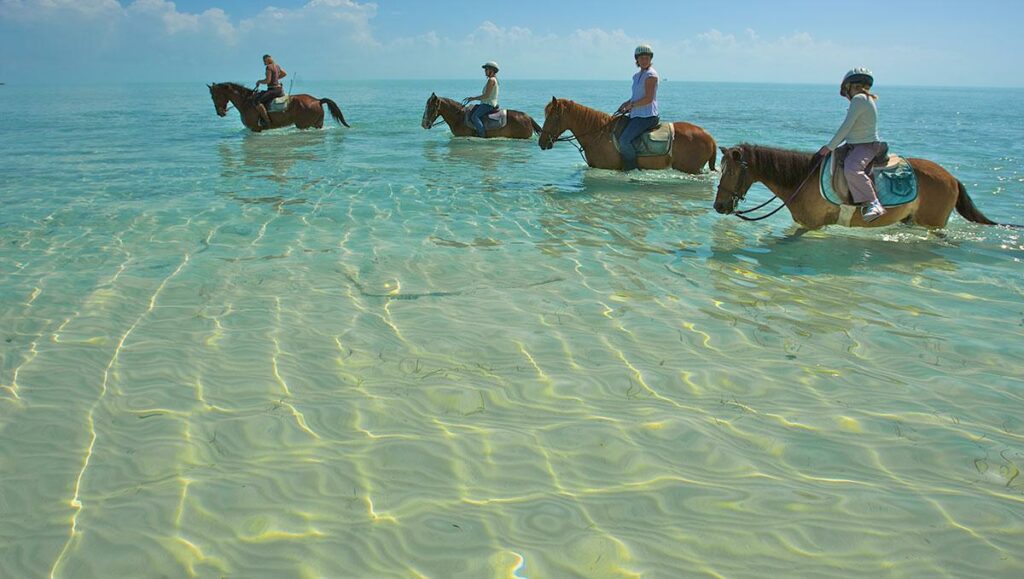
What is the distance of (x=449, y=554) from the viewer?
2762 mm

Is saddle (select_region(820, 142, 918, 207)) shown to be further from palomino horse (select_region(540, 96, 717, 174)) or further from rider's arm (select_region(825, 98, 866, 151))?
palomino horse (select_region(540, 96, 717, 174))

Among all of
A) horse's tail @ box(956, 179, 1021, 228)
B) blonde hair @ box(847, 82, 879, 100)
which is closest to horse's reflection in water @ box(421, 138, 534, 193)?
blonde hair @ box(847, 82, 879, 100)

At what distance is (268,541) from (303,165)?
1236 cm

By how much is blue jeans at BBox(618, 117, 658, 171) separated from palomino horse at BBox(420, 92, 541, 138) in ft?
27.1

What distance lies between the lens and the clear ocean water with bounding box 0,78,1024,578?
2809 millimetres

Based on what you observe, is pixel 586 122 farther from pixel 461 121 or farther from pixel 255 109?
pixel 255 109

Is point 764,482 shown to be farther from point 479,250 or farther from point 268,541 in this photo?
point 479,250

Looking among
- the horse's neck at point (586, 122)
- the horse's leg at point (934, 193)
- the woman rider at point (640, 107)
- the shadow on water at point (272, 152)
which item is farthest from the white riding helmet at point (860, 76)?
the shadow on water at point (272, 152)

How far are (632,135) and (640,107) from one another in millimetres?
529

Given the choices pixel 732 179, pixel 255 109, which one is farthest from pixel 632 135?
pixel 255 109

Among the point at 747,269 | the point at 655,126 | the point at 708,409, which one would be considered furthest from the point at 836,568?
the point at 655,126

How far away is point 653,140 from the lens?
11.6m

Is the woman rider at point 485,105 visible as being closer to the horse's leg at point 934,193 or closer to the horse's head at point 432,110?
the horse's head at point 432,110

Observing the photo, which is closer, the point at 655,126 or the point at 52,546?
the point at 52,546
